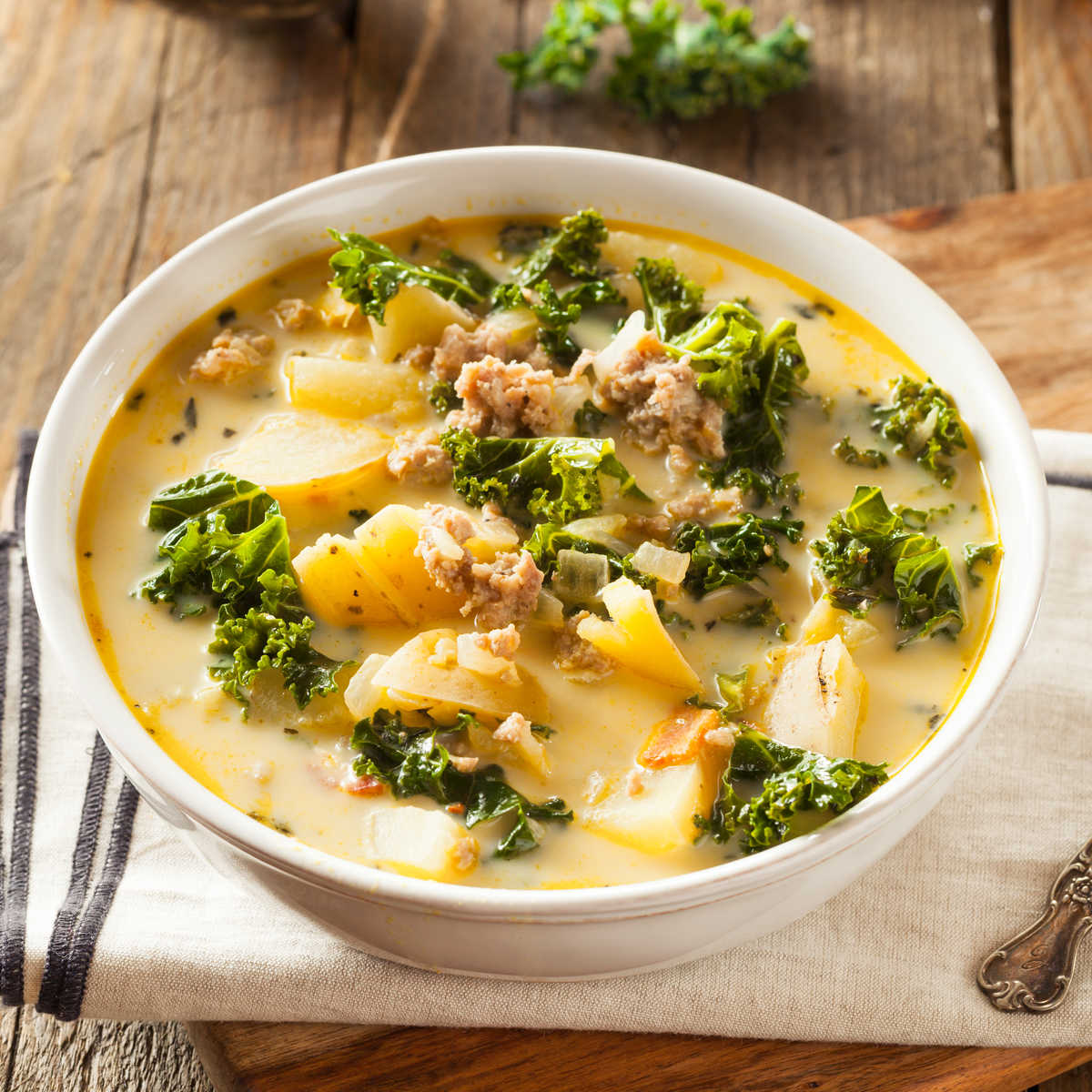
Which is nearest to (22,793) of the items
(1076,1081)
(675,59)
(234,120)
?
(1076,1081)

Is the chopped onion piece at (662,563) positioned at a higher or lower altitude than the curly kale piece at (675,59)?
lower

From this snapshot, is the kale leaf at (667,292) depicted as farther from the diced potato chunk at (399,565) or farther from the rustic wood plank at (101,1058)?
the rustic wood plank at (101,1058)

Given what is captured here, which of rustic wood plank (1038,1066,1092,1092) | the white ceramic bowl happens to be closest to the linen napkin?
the white ceramic bowl

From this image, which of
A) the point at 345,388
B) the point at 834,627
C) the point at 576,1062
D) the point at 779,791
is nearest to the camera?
the point at 779,791

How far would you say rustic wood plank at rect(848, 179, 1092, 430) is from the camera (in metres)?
4.93

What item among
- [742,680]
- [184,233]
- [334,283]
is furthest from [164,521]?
[184,233]

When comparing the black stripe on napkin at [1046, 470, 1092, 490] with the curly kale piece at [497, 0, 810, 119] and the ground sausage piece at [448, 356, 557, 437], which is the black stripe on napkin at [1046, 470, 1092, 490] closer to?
the ground sausage piece at [448, 356, 557, 437]

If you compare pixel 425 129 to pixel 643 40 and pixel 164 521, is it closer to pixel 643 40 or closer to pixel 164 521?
pixel 643 40

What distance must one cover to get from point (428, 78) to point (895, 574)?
12.9 feet

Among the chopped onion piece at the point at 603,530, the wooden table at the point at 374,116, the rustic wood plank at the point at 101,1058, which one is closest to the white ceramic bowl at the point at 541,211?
the rustic wood plank at the point at 101,1058

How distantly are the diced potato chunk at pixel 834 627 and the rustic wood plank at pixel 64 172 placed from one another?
316 cm

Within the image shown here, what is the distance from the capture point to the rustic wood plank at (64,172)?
563cm

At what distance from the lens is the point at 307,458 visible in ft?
12.5

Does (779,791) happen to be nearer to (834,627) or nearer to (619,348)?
(834,627)
